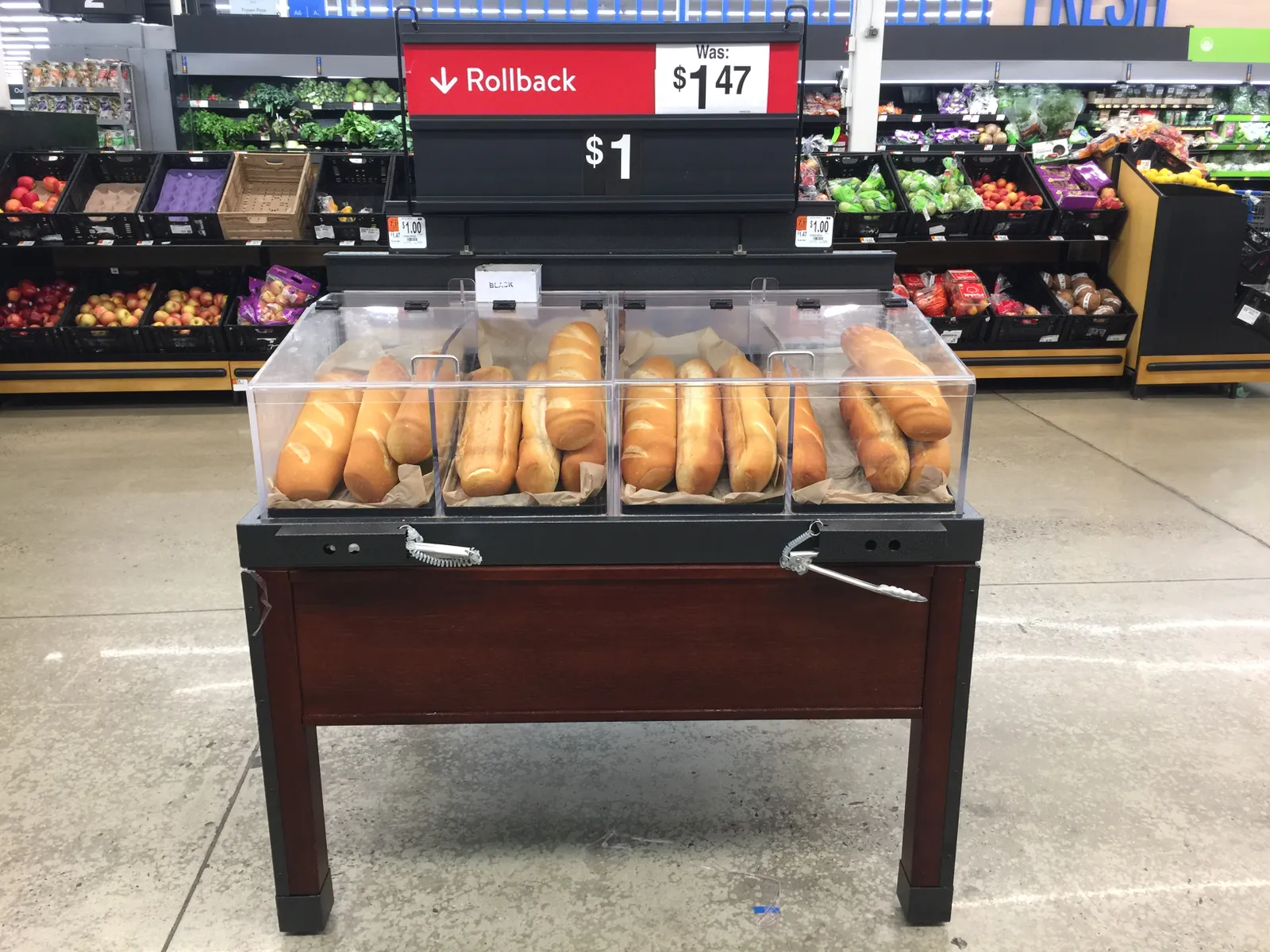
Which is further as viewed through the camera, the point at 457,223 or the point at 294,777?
the point at 457,223

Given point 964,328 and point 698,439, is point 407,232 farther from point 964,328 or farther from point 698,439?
point 964,328

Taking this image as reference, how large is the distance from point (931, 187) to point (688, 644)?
4.89 meters

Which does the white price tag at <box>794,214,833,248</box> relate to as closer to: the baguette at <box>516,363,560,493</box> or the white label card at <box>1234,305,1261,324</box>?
the baguette at <box>516,363,560,493</box>

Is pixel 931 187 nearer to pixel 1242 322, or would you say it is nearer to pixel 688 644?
pixel 1242 322

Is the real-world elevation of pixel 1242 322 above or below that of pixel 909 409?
below

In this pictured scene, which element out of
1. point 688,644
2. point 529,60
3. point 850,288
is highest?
point 529,60

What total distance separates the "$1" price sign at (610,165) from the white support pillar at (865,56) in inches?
174

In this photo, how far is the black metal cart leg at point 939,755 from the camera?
1660 mm

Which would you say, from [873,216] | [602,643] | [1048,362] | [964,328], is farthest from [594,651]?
[1048,362]

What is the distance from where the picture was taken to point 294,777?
5.65ft

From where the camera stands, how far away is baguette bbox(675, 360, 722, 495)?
1.63 meters

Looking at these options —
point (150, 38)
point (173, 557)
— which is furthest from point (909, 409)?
point (150, 38)

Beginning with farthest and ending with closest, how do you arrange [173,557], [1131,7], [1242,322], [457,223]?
[1131,7], [1242,322], [173,557], [457,223]

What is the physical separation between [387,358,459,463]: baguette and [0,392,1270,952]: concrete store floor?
913 mm
